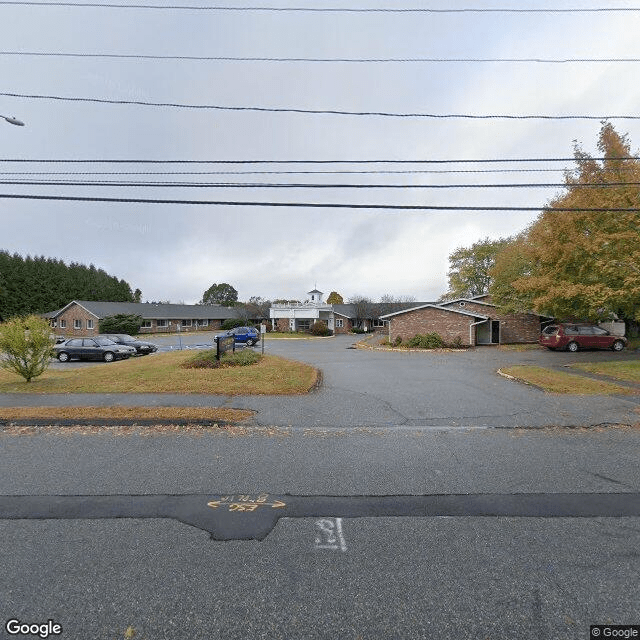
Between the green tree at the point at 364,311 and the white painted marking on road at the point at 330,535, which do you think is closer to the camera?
the white painted marking on road at the point at 330,535

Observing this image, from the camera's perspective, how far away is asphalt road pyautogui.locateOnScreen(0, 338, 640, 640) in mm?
2244

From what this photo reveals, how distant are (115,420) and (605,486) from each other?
7.93m

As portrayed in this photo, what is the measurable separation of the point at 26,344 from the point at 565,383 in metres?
16.0

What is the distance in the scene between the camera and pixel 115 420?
670 cm

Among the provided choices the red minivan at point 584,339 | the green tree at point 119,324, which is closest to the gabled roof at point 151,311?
the green tree at point 119,324

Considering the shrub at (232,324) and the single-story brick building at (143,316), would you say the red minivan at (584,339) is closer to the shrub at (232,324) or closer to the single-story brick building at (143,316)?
the single-story brick building at (143,316)

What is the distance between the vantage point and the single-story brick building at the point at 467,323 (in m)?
25.7

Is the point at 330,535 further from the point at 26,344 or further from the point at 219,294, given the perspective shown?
the point at 219,294

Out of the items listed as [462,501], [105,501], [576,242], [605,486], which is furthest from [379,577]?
[576,242]

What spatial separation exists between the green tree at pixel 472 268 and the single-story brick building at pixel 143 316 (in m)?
34.4

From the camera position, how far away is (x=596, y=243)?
13.2 meters

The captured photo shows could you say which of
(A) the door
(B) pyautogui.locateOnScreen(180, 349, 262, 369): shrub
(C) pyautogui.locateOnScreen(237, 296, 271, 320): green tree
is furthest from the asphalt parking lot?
(C) pyautogui.locateOnScreen(237, 296, 271, 320): green tree

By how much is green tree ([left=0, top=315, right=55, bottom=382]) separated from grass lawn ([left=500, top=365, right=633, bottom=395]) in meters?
14.8

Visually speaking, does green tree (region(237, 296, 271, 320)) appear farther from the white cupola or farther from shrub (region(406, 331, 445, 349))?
shrub (region(406, 331, 445, 349))
